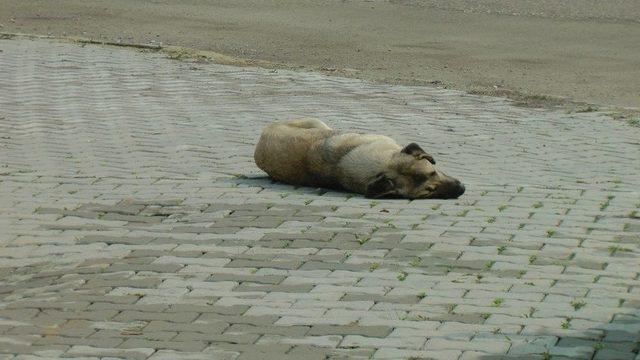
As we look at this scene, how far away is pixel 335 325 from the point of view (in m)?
7.92

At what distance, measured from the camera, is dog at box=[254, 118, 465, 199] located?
11.4 metres

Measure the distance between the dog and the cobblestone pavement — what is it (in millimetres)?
153

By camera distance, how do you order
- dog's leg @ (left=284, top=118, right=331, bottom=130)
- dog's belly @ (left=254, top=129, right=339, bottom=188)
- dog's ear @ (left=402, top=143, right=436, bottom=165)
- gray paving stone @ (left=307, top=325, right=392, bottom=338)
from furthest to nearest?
dog's leg @ (left=284, top=118, right=331, bottom=130)
dog's belly @ (left=254, top=129, right=339, bottom=188)
dog's ear @ (left=402, top=143, right=436, bottom=165)
gray paving stone @ (left=307, top=325, right=392, bottom=338)

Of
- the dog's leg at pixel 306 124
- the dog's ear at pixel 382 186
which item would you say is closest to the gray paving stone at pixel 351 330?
the dog's ear at pixel 382 186

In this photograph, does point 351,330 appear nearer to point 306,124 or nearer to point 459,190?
point 459,190

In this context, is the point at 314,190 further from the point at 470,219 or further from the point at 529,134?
the point at 529,134

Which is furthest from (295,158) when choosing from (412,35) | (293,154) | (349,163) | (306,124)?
(412,35)

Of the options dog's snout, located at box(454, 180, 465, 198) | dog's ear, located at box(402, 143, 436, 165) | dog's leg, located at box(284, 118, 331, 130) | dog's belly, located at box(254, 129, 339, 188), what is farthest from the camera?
dog's leg, located at box(284, 118, 331, 130)

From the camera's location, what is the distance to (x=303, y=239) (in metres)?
10.0

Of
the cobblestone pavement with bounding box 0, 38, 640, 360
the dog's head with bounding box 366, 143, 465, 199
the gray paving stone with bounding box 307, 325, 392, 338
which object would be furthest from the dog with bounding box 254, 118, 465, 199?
the gray paving stone with bounding box 307, 325, 392, 338

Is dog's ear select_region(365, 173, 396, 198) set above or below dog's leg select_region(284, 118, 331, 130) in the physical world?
below

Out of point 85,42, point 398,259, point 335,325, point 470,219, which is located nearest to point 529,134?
point 470,219

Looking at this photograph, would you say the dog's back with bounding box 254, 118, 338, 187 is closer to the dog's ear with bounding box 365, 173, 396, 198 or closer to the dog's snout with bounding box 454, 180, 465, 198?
the dog's ear with bounding box 365, 173, 396, 198

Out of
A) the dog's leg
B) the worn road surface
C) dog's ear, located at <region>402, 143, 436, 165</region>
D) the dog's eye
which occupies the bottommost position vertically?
the worn road surface
